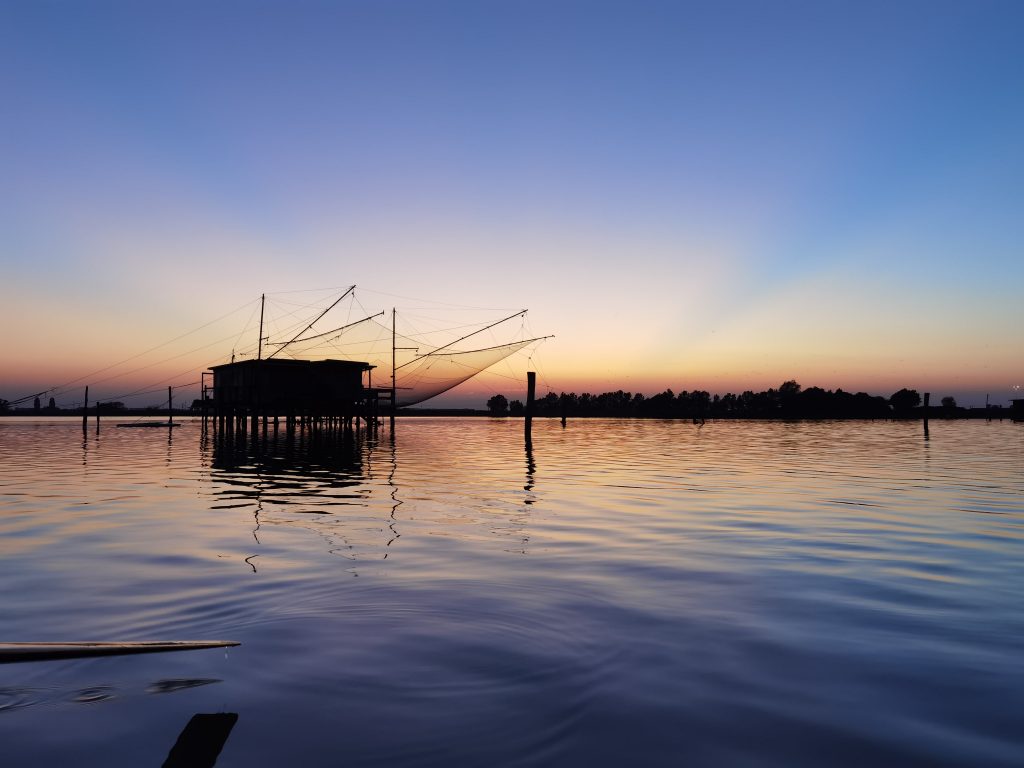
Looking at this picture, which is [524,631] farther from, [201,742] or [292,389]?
[292,389]

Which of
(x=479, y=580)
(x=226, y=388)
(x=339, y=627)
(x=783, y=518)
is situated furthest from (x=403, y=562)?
(x=226, y=388)

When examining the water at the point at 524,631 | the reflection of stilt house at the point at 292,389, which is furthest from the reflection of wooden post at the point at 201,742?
the reflection of stilt house at the point at 292,389

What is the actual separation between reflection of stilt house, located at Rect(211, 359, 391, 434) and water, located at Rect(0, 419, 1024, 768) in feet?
145

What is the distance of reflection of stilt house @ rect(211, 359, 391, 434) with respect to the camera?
5984cm

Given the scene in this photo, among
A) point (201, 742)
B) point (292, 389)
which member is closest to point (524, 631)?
point (201, 742)

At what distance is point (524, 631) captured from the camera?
7008 mm

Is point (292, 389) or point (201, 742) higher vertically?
point (292, 389)

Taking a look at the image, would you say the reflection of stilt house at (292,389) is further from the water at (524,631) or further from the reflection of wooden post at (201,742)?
the reflection of wooden post at (201,742)

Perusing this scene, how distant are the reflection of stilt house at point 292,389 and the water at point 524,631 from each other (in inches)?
1737

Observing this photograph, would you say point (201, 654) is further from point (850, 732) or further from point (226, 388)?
point (226, 388)

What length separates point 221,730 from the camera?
380 cm

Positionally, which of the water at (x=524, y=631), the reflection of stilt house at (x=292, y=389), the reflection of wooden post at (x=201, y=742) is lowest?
the water at (x=524, y=631)

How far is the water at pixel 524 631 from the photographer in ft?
15.1

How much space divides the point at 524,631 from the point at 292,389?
57.0 m
